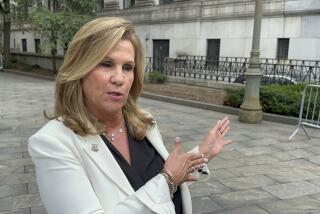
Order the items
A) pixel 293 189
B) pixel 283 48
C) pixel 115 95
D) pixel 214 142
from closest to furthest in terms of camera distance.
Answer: pixel 115 95 < pixel 214 142 < pixel 293 189 < pixel 283 48

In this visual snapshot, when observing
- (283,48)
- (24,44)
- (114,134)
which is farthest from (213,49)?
(24,44)

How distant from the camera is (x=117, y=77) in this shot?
5.36ft

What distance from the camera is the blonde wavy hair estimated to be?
5.22 feet

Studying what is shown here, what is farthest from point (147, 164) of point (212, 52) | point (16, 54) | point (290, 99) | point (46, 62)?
point (16, 54)

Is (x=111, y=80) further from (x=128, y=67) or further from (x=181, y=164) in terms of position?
(x=181, y=164)

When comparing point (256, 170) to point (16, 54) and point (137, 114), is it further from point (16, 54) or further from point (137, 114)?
point (16, 54)

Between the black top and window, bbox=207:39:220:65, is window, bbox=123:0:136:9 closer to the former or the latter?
window, bbox=207:39:220:65

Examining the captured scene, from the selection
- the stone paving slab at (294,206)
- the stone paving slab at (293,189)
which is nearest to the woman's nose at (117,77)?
the stone paving slab at (294,206)

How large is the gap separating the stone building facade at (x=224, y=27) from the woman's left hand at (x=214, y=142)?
49.0 ft

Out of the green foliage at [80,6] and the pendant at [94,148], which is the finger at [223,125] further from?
the green foliage at [80,6]

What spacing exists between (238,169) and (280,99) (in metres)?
4.60

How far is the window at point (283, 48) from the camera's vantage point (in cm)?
1670

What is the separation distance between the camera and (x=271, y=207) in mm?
4203

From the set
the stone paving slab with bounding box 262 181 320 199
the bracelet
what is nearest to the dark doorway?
the stone paving slab with bounding box 262 181 320 199
